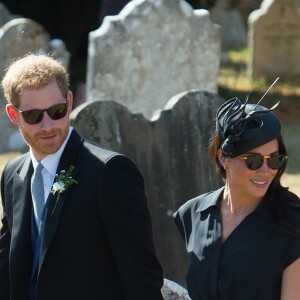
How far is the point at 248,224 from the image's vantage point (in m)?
3.59

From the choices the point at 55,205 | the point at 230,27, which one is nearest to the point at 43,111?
the point at 55,205

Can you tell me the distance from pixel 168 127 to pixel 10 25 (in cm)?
476

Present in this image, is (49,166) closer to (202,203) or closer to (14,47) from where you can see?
(202,203)

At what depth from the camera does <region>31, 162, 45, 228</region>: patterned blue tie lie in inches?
146

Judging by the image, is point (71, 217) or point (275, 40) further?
point (275, 40)

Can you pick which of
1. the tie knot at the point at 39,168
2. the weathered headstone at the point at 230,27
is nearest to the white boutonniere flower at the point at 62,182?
the tie knot at the point at 39,168

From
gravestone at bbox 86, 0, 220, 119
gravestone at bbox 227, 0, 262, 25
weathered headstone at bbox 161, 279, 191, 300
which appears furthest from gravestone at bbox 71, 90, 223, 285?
gravestone at bbox 227, 0, 262, 25

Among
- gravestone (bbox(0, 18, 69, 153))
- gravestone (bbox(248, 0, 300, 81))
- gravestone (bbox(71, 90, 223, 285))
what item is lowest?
gravestone (bbox(248, 0, 300, 81))

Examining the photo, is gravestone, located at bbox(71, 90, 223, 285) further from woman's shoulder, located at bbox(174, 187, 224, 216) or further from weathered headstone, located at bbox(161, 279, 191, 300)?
woman's shoulder, located at bbox(174, 187, 224, 216)

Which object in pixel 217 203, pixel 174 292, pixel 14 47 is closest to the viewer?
pixel 217 203

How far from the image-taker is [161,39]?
9891mm

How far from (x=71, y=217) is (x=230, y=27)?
15.9 m

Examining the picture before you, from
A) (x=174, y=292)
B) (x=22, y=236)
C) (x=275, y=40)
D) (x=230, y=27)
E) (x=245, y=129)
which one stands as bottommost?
(x=230, y=27)

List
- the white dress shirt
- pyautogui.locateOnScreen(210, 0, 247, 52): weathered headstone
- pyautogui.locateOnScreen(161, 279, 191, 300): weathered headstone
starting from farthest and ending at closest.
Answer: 1. pyautogui.locateOnScreen(210, 0, 247, 52): weathered headstone
2. pyautogui.locateOnScreen(161, 279, 191, 300): weathered headstone
3. the white dress shirt
